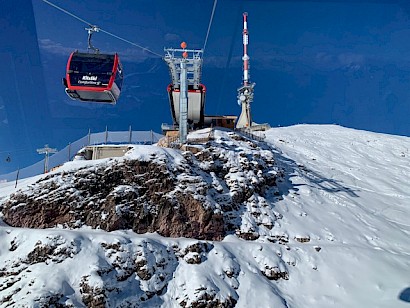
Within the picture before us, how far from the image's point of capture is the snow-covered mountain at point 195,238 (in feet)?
50.3

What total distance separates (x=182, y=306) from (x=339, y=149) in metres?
41.0

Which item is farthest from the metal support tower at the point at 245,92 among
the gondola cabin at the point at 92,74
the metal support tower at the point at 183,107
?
the gondola cabin at the point at 92,74

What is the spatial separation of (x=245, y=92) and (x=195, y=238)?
51985 mm

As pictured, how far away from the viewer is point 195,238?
66.4 feet

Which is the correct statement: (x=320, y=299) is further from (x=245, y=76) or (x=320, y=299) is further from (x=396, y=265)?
(x=245, y=76)

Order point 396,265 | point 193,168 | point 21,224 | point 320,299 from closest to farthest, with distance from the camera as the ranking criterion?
Result: 1. point 320,299
2. point 21,224
3. point 396,265
4. point 193,168

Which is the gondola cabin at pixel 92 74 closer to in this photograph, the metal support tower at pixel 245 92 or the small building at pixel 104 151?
the small building at pixel 104 151

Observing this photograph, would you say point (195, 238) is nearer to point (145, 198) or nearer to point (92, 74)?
point (145, 198)

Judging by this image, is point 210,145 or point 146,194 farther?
point 210,145

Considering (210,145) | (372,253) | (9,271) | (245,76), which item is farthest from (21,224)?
(245,76)

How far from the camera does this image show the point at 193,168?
2489cm

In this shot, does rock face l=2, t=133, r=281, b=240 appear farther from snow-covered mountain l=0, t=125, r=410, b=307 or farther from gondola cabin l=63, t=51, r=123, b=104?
gondola cabin l=63, t=51, r=123, b=104

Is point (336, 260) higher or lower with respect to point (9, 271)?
lower

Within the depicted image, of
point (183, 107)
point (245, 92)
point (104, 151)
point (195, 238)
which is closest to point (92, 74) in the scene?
point (104, 151)
